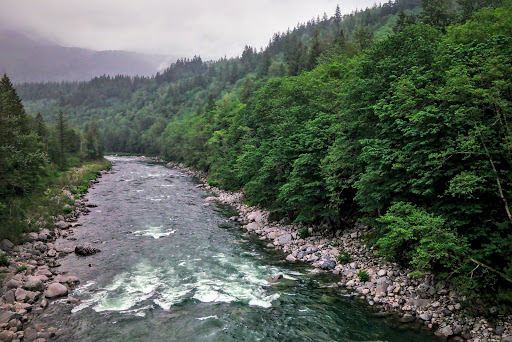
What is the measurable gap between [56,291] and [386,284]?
16.7 meters

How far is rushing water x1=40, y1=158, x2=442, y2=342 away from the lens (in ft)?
39.5

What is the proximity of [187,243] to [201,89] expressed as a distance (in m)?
172

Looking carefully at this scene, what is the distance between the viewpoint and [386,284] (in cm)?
1490

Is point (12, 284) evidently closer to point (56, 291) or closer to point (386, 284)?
point (56, 291)

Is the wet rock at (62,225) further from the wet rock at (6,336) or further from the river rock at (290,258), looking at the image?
the river rock at (290,258)

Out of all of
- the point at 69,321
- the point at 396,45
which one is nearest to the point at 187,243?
the point at 69,321

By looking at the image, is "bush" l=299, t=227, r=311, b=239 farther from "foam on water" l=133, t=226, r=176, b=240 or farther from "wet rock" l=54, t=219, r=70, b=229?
"wet rock" l=54, t=219, r=70, b=229

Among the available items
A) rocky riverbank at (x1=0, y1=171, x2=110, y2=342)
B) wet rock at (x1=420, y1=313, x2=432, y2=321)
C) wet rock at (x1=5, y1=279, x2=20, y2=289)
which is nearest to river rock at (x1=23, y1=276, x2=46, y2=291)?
rocky riverbank at (x1=0, y1=171, x2=110, y2=342)

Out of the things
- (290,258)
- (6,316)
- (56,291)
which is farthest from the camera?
(290,258)

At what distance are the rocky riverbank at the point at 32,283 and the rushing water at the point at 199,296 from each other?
0.62 metres

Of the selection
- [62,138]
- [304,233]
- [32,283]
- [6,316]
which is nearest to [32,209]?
[32,283]

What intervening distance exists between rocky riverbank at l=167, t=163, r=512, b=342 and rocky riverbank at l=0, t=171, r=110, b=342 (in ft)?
44.8

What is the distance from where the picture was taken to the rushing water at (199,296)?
12.0 metres

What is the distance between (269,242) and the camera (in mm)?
23875
